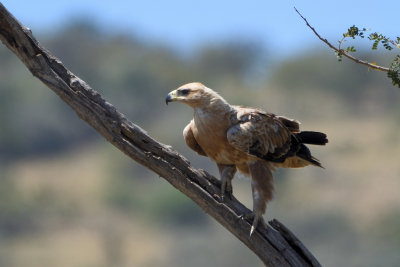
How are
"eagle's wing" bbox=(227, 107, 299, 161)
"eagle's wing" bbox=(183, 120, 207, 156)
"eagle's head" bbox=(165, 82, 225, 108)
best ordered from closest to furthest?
1. "eagle's wing" bbox=(227, 107, 299, 161)
2. "eagle's head" bbox=(165, 82, 225, 108)
3. "eagle's wing" bbox=(183, 120, 207, 156)

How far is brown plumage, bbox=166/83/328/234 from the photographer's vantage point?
26.7 feet

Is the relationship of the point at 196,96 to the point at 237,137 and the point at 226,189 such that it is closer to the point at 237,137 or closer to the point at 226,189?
the point at 237,137

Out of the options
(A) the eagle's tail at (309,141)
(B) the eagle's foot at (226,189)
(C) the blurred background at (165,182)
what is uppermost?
(C) the blurred background at (165,182)

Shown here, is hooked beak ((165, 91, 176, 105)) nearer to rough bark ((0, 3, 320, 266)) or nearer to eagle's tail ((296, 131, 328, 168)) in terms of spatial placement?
rough bark ((0, 3, 320, 266))

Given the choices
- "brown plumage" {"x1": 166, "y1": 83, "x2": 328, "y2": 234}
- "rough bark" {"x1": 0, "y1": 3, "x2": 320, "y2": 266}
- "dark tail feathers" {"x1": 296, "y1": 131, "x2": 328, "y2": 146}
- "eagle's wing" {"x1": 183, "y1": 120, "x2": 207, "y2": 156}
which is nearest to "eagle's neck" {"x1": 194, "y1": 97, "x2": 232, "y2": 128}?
"brown plumage" {"x1": 166, "y1": 83, "x2": 328, "y2": 234}

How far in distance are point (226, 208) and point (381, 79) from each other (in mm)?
53942

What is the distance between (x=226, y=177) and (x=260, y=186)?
31cm

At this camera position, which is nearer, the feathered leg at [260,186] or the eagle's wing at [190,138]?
the feathered leg at [260,186]

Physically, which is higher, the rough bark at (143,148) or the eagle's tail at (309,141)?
the eagle's tail at (309,141)

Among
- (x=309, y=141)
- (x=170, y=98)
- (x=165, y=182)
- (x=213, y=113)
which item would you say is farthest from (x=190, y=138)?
(x=165, y=182)

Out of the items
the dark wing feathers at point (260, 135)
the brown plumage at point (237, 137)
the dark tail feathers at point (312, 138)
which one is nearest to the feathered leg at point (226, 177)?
the brown plumage at point (237, 137)

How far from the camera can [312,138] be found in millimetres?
8680

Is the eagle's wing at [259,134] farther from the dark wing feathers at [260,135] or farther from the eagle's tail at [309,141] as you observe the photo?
the eagle's tail at [309,141]

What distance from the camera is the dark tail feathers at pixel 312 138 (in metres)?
8.60
